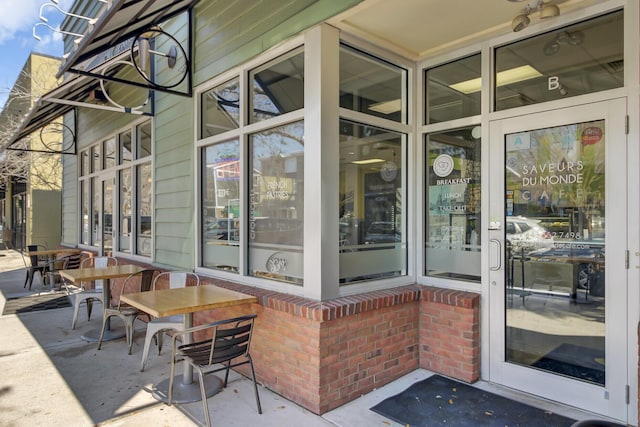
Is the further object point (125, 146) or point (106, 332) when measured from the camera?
point (125, 146)

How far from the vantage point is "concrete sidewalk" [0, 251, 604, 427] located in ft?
9.17

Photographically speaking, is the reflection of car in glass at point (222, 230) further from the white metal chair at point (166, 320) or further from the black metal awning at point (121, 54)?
the black metal awning at point (121, 54)

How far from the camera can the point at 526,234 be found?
3170 millimetres

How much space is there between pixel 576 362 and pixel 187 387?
301 centimetres

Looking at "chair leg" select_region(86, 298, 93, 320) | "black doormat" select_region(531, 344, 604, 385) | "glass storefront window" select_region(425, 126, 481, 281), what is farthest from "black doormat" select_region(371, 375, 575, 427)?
"chair leg" select_region(86, 298, 93, 320)

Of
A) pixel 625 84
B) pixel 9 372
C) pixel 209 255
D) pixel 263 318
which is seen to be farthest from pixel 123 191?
pixel 625 84

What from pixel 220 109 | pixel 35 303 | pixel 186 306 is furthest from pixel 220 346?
pixel 35 303

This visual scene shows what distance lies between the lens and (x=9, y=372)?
3619 millimetres

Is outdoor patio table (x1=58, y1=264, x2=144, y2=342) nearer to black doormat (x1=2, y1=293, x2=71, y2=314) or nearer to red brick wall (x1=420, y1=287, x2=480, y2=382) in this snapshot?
black doormat (x1=2, y1=293, x2=71, y2=314)

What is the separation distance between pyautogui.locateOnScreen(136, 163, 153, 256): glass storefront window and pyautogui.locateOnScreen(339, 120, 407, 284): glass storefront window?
3640 millimetres

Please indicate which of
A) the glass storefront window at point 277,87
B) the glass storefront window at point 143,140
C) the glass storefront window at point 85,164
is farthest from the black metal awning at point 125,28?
Result: the glass storefront window at point 85,164

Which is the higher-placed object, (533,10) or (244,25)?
(244,25)

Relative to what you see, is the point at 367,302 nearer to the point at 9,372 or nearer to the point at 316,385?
the point at 316,385

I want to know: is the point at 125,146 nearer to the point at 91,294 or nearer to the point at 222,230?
the point at 91,294
